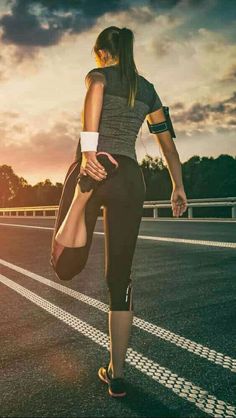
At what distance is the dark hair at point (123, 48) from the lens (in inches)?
118

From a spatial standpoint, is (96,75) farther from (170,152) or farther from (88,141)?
(170,152)

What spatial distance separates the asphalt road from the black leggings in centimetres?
56

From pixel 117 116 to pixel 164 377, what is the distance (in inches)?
67.1

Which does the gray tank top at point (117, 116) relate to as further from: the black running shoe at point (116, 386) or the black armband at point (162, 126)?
the black running shoe at point (116, 386)

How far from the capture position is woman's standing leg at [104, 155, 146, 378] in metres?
3.01

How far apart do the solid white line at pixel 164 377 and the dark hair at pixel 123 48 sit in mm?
1758

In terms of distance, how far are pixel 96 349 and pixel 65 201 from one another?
4.58 ft

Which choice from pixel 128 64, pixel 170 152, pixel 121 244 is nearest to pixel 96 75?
pixel 128 64

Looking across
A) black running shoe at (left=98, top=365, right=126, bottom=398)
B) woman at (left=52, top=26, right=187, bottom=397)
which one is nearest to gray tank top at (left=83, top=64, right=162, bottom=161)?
woman at (left=52, top=26, right=187, bottom=397)

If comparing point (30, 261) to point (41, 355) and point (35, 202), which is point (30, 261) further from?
point (35, 202)

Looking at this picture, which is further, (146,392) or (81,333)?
(81,333)

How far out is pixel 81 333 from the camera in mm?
4293

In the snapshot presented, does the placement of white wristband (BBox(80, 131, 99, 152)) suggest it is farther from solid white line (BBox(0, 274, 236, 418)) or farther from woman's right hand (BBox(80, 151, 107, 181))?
solid white line (BBox(0, 274, 236, 418))

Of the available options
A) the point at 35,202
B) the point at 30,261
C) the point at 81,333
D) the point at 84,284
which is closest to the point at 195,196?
the point at 30,261
